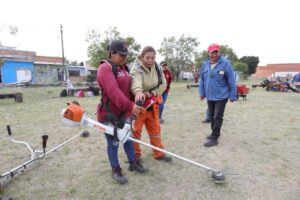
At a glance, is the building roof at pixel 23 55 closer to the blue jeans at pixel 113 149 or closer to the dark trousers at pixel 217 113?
the dark trousers at pixel 217 113

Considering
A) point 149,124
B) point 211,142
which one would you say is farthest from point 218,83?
point 149,124

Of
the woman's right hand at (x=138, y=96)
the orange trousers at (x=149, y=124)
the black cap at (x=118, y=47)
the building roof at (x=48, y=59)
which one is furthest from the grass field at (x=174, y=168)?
the building roof at (x=48, y=59)

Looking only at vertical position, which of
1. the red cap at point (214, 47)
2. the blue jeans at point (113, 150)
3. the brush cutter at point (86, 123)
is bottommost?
the blue jeans at point (113, 150)

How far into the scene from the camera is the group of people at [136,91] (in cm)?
251

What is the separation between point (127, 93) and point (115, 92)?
0.34 m

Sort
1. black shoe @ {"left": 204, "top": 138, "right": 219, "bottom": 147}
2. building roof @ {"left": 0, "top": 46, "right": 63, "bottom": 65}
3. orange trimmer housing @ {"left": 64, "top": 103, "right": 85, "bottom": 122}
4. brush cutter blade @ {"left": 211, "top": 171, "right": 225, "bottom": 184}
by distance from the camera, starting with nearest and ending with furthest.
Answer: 1. orange trimmer housing @ {"left": 64, "top": 103, "right": 85, "bottom": 122}
2. brush cutter blade @ {"left": 211, "top": 171, "right": 225, "bottom": 184}
3. black shoe @ {"left": 204, "top": 138, "right": 219, "bottom": 147}
4. building roof @ {"left": 0, "top": 46, "right": 63, "bottom": 65}

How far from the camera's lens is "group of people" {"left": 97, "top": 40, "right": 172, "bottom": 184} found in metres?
2.49

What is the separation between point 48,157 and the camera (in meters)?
3.64

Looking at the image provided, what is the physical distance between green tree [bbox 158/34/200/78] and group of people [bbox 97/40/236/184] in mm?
37384

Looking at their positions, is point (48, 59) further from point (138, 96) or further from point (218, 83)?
point (138, 96)

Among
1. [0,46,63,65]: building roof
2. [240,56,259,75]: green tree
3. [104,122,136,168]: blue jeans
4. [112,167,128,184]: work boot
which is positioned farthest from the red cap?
[240,56,259,75]: green tree

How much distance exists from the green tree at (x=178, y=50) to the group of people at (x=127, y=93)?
38.3m

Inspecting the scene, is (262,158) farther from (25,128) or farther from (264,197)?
(25,128)

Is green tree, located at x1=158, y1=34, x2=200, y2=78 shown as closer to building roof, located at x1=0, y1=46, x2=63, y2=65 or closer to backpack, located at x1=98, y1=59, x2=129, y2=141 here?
building roof, located at x1=0, y1=46, x2=63, y2=65
